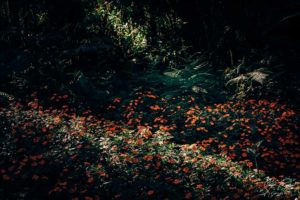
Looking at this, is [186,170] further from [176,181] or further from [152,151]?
[152,151]

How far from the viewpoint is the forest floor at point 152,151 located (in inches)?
153

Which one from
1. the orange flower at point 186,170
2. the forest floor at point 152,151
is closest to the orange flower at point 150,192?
the forest floor at point 152,151

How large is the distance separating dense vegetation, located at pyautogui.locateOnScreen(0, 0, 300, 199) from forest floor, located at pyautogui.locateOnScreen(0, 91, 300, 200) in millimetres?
22

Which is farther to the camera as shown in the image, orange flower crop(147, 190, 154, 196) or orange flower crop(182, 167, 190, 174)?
orange flower crop(182, 167, 190, 174)

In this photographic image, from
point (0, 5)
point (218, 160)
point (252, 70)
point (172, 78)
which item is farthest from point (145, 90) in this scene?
A: point (0, 5)

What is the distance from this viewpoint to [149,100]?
729cm

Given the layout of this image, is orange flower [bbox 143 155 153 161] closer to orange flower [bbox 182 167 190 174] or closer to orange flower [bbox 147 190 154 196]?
orange flower [bbox 182 167 190 174]

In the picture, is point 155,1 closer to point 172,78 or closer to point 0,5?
point 172,78

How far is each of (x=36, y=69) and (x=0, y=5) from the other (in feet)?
12.1

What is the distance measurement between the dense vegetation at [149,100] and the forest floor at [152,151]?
22mm

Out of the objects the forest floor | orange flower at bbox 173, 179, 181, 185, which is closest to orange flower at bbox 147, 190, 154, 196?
the forest floor

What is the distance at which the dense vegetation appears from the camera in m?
4.09

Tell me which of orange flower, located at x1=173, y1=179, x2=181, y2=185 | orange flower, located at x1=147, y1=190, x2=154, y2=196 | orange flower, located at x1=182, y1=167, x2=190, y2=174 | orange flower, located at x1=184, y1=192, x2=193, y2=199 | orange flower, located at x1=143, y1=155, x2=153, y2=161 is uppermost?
orange flower, located at x1=143, y1=155, x2=153, y2=161

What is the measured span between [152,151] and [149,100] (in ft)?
9.15
